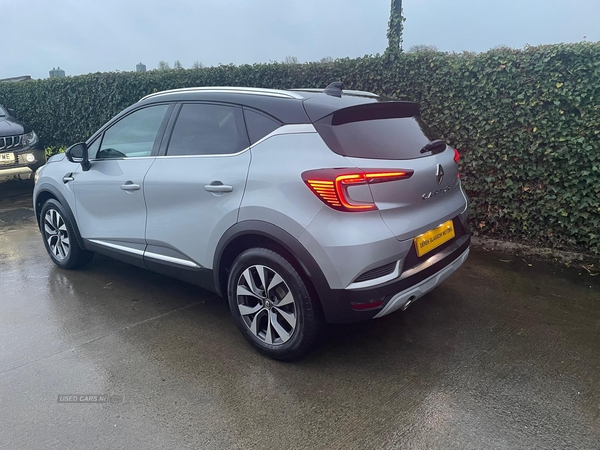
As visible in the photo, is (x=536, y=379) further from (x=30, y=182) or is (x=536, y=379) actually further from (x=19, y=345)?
(x=30, y=182)

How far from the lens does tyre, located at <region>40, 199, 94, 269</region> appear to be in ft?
15.6

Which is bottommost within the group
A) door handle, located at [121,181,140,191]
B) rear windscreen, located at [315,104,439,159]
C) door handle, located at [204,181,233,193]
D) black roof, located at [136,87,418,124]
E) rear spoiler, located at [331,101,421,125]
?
door handle, located at [121,181,140,191]

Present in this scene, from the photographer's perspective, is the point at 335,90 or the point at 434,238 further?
the point at 335,90

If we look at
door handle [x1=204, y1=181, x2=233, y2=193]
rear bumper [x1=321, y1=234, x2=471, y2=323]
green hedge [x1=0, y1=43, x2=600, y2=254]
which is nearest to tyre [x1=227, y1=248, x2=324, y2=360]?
rear bumper [x1=321, y1=234, x2=471, y2=323]

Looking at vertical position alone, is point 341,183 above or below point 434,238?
above

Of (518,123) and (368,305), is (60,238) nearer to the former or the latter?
(368,305)

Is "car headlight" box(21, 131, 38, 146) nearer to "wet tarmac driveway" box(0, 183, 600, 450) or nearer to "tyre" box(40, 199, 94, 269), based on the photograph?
"tyre" box(40, 199, 94, 269)

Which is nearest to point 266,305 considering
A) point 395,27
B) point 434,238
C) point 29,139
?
point 434,238

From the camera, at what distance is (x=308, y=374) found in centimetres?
306

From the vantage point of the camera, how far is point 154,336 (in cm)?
358

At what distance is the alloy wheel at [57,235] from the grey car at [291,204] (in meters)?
1.12

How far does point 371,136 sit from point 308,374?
157 cm

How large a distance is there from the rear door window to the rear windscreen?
25.1 inches

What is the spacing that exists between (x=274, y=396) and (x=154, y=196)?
1.82 m
